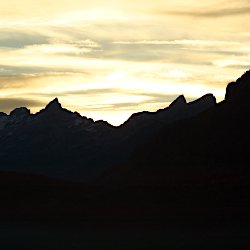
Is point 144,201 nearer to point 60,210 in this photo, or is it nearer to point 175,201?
point 175,201

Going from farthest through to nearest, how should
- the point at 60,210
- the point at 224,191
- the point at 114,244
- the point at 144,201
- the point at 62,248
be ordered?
the point at 224,191, the point at 144,201, the point at 60,210, the point at 114,244, the point at 62,248

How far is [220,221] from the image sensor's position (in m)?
91.1

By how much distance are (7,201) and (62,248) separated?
4655 centimetres

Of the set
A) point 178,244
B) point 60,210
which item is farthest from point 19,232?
point 60,210

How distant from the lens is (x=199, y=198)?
118 m

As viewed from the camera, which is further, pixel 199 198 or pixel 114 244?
pixel 199 198

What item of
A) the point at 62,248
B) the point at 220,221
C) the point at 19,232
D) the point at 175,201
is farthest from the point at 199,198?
the point at 62,248

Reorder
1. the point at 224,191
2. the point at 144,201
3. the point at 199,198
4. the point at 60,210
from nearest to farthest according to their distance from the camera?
the point at 60,210 < the point at 144,201 < the point at 199,198 < the point at 224,191

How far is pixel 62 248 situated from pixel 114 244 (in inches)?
243

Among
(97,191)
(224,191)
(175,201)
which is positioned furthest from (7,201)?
(224,191)

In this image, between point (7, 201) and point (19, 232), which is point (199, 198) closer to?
point (7, 201)

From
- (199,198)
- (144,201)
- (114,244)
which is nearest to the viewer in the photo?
(114,244)

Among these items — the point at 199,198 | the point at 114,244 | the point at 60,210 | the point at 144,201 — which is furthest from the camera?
the point at 199,198

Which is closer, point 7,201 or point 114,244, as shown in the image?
point 114,244
